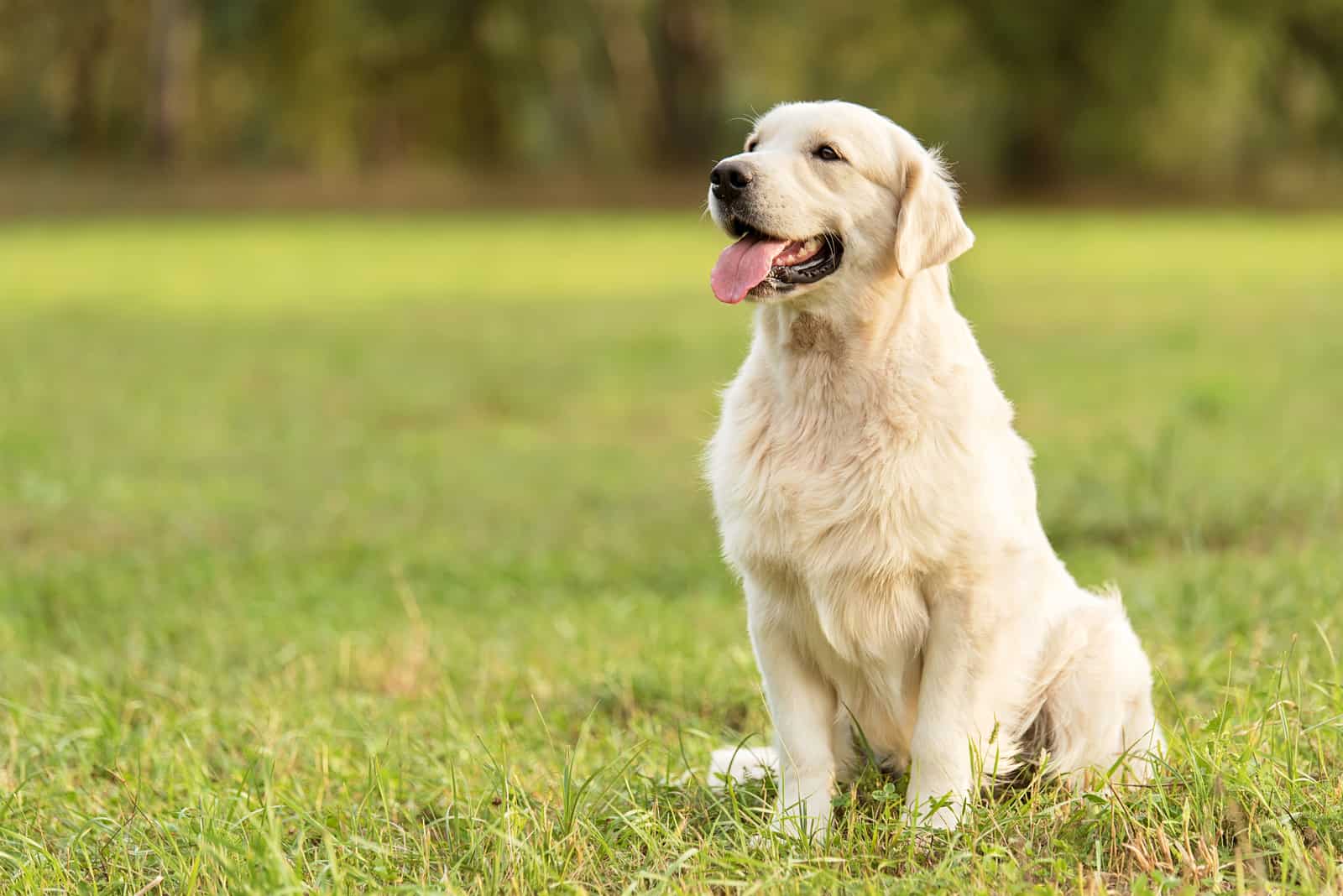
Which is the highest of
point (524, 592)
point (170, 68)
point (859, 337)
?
point (859, 337)

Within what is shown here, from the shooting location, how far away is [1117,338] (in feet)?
52.5

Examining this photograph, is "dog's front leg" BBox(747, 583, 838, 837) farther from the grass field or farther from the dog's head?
the dog's head

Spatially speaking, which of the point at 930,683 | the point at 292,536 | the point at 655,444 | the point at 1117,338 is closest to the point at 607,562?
the point at 292,536

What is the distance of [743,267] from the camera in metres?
3.61

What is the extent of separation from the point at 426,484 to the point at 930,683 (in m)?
7.33

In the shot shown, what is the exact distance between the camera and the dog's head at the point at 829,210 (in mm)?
3613

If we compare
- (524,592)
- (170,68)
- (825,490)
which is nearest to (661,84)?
(170,68)

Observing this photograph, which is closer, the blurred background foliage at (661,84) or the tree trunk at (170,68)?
the blurred background foliage at (661,84)

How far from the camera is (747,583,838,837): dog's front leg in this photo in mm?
3525

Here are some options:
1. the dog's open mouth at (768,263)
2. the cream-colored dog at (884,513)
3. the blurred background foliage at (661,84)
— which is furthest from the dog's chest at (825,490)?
the blurred background foliage at (661,84)

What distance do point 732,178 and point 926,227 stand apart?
18.9 inches

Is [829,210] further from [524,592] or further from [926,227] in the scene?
[524,592]

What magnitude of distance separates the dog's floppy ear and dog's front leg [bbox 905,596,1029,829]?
818 mm

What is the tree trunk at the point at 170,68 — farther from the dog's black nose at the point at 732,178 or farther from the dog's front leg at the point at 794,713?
the dog's front leg at the point at 794,713
